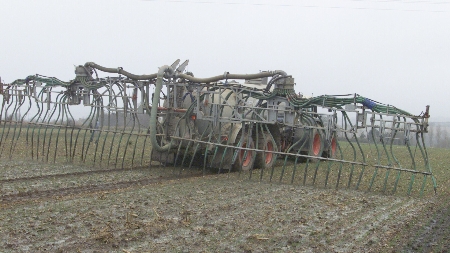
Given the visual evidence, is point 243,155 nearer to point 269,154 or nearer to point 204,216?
point 269,154

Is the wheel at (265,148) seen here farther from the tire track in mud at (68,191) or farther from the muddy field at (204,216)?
the tire track in mud at (68,191)

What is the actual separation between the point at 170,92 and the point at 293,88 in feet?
9.79

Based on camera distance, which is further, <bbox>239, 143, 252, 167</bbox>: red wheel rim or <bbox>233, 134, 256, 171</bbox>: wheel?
<bbox>239, 143, 252, 167</bbox>: red wheel rim

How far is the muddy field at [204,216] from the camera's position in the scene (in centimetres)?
586

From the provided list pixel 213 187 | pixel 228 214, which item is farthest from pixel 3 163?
pixel 228 214

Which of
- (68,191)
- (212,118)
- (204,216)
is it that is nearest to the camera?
(204,216)

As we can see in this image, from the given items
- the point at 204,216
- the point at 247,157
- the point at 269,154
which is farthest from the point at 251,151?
the point at 204,216

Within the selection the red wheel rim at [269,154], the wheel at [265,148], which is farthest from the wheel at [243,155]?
the red wheel rim at [269,154]

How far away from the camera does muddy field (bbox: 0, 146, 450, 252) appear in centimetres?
586

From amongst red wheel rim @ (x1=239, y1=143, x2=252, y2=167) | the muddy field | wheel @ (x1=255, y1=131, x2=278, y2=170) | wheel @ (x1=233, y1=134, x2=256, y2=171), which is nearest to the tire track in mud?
the muddy field

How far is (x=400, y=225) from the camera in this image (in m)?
Answer: 7.11

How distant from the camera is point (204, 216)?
23.6 ft

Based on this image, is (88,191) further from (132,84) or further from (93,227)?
(132,84)

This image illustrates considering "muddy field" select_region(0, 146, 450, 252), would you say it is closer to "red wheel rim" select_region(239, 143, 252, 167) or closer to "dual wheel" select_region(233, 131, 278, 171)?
"dual wheel" select_region(233, 131, 278, 171)
